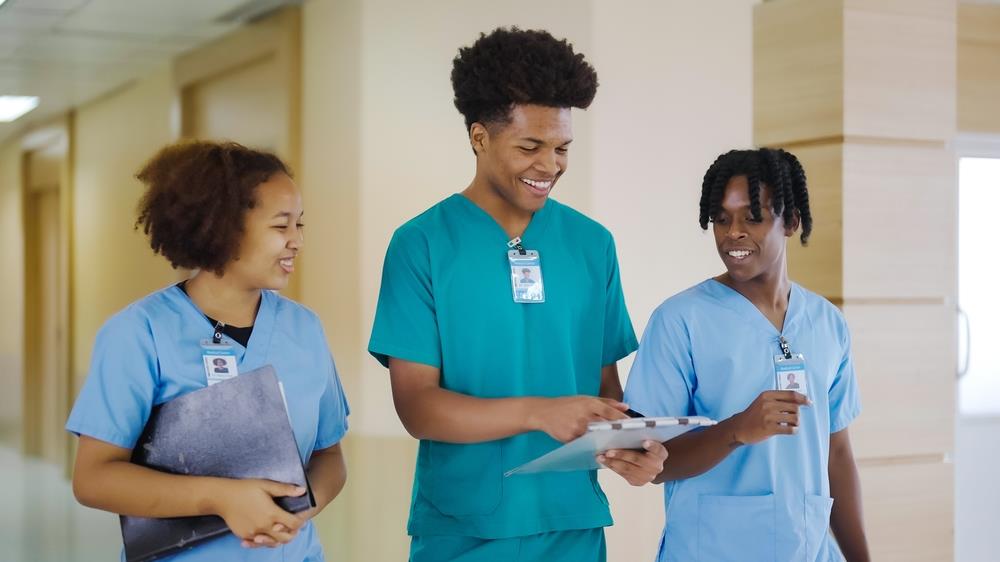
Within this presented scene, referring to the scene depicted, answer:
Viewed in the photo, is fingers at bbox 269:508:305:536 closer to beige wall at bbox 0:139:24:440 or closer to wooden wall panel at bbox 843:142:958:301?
beige wall at bbox 0:139:24:440

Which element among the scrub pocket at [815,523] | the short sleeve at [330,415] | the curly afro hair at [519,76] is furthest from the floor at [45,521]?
the scrub pocket at [815,523]

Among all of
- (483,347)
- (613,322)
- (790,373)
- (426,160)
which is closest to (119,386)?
(483,347)

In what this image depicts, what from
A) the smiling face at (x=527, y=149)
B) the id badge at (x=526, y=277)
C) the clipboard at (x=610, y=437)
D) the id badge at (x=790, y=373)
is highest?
the smiling face at (x=527, y=149)

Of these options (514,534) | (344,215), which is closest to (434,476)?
(514,534)

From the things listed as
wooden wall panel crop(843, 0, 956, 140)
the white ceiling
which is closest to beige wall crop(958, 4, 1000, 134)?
wooden wall panel crop(843, 0, 956, 140)

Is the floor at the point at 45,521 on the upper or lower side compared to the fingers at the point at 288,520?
lower

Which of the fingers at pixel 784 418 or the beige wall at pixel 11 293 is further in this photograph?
the beige wall at pixel 11 293

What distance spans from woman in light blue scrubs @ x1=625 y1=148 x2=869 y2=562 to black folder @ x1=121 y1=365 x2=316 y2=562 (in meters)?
0.64

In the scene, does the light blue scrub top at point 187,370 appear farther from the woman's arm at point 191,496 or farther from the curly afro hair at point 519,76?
the curly afro hair at point 519,76

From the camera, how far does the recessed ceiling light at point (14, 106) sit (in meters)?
3.29

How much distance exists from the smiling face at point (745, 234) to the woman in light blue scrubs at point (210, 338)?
717 mm

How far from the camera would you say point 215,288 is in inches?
65.7

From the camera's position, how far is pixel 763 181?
6.28 feet

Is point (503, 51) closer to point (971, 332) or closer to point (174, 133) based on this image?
point (174, 133)
